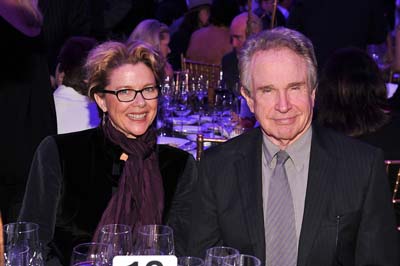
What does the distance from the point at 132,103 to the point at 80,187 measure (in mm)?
440

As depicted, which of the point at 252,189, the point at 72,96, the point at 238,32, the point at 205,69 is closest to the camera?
the point at 252,189

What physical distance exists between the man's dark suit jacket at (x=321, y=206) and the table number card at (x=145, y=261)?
68 cm

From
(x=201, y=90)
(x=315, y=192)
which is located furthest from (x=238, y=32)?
(x=315, y=192)

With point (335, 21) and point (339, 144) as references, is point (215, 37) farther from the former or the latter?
point (339, 144)

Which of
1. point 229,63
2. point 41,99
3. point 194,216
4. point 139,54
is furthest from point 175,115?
point 194,216

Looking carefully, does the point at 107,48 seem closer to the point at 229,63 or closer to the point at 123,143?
the point at 123,143

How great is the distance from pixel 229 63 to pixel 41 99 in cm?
318

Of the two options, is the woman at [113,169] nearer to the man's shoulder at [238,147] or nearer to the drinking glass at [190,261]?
the man's shoulder at [238,147]

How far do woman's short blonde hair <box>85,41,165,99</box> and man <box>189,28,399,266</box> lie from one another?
1.96ft

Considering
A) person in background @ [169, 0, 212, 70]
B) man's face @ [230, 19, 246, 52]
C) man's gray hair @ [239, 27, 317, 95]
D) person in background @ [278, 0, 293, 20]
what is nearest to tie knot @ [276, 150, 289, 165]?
man's gray hair @ [239, 27, 317, 95]

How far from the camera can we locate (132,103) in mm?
Result: 2875

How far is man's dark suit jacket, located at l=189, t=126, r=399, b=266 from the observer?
7.47ft

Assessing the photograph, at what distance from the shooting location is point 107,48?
2.92m

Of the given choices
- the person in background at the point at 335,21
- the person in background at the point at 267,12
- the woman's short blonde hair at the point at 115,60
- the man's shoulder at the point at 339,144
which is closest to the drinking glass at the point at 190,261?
the man's shoulder at the point at 339,144
